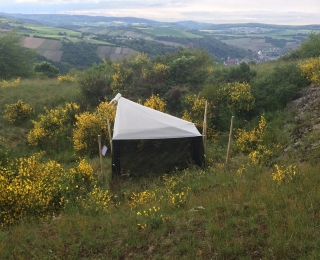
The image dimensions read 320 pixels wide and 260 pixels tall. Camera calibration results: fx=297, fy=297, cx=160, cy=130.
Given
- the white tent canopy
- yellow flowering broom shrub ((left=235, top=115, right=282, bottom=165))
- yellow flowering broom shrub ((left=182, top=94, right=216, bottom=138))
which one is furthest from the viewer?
yellow flowering broom shrub ((left=182, top=94, right=216, bottom=138))

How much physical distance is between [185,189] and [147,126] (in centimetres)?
267

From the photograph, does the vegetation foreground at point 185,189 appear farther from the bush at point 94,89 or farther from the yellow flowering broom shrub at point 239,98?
the bush at point 94,89

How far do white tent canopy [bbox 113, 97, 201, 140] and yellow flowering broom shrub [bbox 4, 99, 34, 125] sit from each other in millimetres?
6474

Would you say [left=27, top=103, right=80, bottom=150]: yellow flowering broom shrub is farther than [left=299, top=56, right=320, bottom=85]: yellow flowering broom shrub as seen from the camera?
Yes

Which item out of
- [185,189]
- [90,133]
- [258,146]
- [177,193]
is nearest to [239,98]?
[258,146]

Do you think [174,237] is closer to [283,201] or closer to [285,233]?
[285,233]

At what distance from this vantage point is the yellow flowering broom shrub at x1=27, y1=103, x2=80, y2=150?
A: 11.5 metres

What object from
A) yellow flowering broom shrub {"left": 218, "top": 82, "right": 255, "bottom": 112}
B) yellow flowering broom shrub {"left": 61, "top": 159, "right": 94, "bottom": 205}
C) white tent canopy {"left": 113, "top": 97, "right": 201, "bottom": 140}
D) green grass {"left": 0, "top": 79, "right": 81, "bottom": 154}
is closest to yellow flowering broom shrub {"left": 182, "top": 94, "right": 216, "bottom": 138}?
yellow flowering broom shrub {"left": 218, "top": 82, "right": 255, "bottom": 112}

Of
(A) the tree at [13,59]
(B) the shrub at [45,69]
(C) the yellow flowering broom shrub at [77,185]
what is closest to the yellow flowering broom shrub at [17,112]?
(C) the yellow flowering broom shrub at [77,185]

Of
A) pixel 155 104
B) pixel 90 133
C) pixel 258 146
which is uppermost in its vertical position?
pixel 155 104

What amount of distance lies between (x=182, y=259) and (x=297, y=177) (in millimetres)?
2724

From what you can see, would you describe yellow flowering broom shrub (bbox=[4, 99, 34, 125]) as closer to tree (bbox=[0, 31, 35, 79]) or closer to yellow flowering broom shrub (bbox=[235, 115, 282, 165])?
yellow flowering broom shrub (bbox=[235, 115, 282, 165])

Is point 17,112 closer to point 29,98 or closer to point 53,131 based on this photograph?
point 29,98

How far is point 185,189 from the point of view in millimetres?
6148
